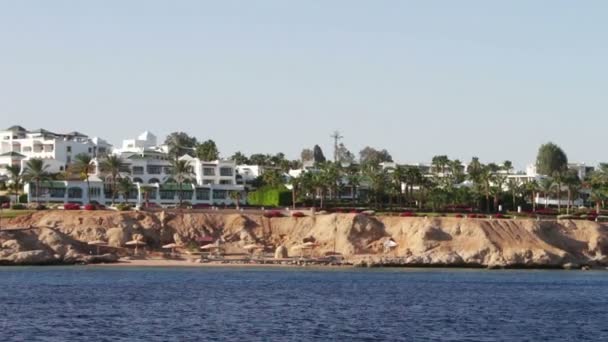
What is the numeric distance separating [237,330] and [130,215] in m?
65.9

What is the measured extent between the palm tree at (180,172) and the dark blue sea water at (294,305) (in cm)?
4849

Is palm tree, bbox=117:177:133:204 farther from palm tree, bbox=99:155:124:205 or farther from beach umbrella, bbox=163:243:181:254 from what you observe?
beach umbrella, bbox=163:243:181:254

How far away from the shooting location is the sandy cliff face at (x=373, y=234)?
126312 millimetres

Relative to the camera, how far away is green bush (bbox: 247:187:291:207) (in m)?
162

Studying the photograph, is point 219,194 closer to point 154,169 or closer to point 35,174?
point 154,169

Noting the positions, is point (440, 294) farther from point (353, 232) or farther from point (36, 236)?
point (36, 236)

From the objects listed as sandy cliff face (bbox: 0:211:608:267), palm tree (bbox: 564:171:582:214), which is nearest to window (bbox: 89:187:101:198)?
sandy cliff face (bbox: 0:211:608:267)

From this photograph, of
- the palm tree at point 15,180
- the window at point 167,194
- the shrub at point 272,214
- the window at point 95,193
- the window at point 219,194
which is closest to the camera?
the shrub at point 272,214

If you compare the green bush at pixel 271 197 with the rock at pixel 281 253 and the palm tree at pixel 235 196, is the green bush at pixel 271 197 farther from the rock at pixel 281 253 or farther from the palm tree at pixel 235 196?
the rock at pixel 281 253

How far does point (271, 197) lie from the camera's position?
16362cm

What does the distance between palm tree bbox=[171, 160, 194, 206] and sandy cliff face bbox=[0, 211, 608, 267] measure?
26.9 meters

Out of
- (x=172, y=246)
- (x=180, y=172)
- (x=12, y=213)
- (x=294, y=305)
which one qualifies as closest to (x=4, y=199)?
(x=12, y=213)

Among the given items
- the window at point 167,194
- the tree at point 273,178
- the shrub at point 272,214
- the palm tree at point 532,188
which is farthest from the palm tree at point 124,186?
the palm tree at point 532,188

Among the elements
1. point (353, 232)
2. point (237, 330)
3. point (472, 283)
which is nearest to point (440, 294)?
point (472, 283)
